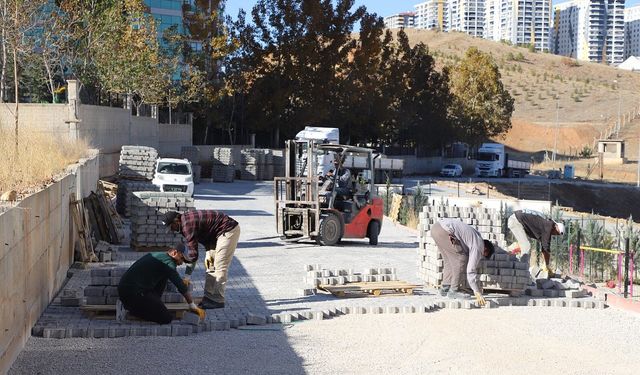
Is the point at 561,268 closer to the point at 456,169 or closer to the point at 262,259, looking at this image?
the point at 262,259

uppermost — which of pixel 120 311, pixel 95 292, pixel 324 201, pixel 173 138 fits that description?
pixel 173 138

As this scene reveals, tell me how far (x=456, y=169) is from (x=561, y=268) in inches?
2256

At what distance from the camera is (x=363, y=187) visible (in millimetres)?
25484

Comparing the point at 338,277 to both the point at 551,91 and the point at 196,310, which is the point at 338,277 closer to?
the point at 196,310

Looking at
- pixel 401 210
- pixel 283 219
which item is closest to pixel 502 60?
pixel 401 210

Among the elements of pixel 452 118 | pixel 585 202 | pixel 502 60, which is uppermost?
pixel 502 60

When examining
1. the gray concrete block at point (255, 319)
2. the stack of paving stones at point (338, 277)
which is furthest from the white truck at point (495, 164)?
the gray concrete block at point (255, 319)

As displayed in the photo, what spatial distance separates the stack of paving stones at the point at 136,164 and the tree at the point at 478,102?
52230mm

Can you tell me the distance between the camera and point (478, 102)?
88875mm

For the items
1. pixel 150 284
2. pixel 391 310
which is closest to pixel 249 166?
pixel 391 310

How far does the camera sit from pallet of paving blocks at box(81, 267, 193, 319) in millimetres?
13242

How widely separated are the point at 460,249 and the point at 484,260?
1.08 m

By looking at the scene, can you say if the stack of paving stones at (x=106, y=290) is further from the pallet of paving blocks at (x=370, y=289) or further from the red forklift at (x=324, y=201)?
the red forklift at (x=324, y=201)

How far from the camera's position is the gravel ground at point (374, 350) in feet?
36.7
